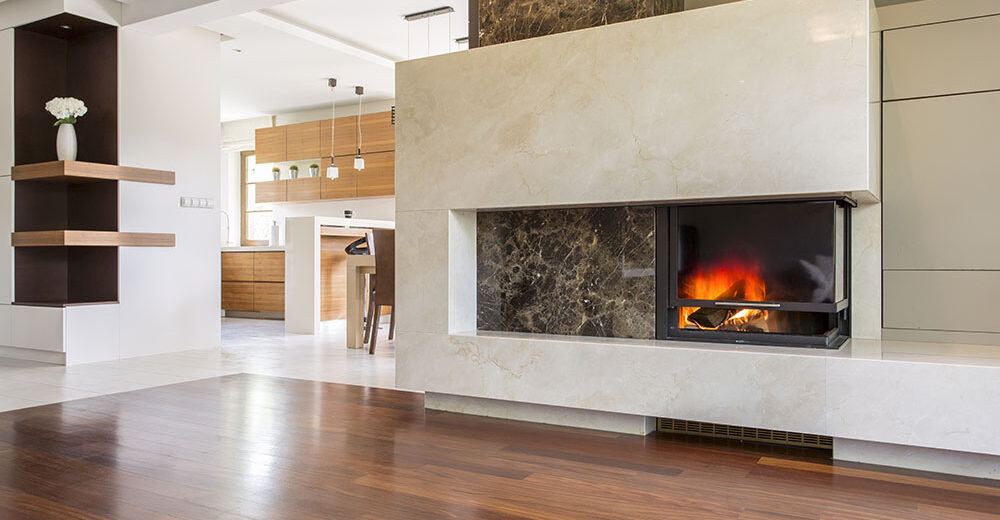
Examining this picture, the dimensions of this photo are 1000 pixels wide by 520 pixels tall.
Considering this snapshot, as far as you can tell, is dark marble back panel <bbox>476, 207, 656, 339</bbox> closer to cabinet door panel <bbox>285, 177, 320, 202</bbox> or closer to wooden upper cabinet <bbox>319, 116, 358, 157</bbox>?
wooden upper cabinet <bbox>319, 116, 358, 157</bbox>

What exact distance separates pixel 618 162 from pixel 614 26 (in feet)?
1.71

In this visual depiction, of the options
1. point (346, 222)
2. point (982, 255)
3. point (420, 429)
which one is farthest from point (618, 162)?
point (346, 222)

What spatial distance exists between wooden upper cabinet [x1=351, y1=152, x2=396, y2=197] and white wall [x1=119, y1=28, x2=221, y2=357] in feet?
8.86

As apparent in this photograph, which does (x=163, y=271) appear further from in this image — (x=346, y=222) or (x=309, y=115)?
(x=309, y=115)

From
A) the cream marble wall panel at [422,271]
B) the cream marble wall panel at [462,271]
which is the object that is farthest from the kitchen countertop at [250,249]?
the cream marble wall panel at [462,271]

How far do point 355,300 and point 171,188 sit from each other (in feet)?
5.29

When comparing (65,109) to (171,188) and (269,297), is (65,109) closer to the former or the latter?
(171,188)

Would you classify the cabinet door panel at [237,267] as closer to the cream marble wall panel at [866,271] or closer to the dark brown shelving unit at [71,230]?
the dark brown shelving unit at [71,230]

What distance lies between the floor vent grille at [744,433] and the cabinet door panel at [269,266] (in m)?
5.83

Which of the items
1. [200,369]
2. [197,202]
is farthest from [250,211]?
[200,369]

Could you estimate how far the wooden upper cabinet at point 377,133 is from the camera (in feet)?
27.0

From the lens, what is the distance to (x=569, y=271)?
3039mm

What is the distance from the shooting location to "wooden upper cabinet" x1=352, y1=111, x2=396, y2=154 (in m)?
8.24

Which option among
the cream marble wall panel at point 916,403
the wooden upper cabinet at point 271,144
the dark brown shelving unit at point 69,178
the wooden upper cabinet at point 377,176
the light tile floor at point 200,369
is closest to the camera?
the cream marble wall panel at point 916,403
